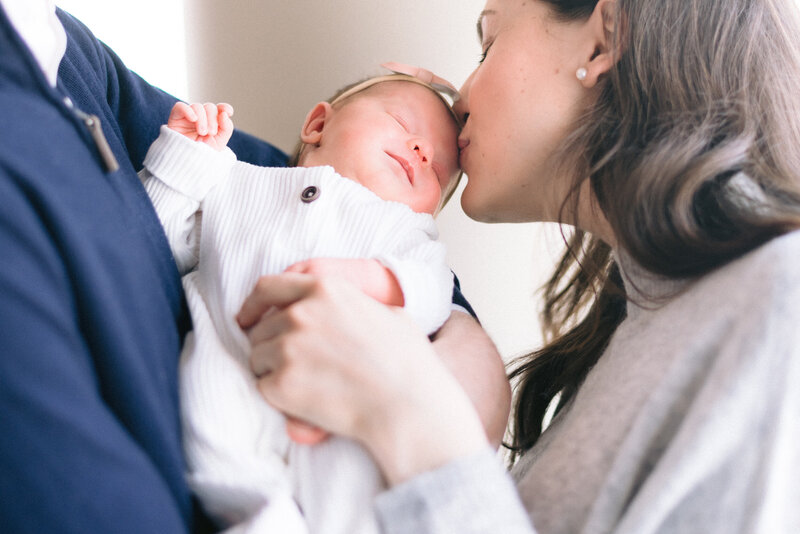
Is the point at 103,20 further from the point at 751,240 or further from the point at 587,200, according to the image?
the point at 751,240

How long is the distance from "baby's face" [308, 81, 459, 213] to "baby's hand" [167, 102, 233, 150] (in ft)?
0.59

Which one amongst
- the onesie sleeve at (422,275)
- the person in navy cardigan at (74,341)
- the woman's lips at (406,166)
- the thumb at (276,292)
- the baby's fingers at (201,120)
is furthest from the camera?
the woman's lips at (406,166)

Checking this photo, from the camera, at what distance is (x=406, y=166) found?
1.08m

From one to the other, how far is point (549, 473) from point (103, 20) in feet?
4.23

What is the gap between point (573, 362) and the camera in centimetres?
113

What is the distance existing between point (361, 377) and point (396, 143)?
53 centimetres

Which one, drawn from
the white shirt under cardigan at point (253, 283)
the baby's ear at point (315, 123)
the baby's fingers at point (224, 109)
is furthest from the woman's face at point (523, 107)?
the baby's fingers at point (224, 109)

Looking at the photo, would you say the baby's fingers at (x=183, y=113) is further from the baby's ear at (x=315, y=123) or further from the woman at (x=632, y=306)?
the woman at (x=632, y=306)

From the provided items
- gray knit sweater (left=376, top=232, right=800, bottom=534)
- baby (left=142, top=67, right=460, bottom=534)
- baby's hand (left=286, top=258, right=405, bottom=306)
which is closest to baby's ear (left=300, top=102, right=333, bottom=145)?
baby (left=142, top=67, right=460, bottom=534)

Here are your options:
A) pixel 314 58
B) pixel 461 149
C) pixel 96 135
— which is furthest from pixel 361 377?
pixel 314 58

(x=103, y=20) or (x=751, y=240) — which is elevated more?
(x=751, y=240)

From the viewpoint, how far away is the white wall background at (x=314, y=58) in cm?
142

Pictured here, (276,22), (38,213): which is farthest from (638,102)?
(276,22)

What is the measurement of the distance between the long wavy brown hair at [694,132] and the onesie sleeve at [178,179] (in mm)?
544
